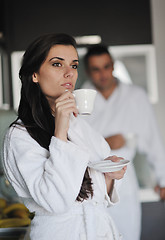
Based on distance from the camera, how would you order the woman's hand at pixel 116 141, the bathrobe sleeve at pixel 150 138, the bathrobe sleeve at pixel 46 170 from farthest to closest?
the bathrobe sleeve at pixel 150 138 → the woman's hand at pixel 116 141 → the bathrobe sleeve at pixel 46 170

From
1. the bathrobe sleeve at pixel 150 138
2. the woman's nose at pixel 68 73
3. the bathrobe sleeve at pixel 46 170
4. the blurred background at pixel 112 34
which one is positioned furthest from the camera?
the blurred background at pixel 112 34

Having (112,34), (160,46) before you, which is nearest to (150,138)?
(160,46)

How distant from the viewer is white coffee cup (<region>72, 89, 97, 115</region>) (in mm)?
1026

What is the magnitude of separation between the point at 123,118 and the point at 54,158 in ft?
4.72

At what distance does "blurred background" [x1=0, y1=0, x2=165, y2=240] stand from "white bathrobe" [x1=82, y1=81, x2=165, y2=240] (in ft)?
0.75

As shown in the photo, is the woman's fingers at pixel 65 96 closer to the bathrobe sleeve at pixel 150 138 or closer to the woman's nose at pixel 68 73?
the woman's nose at pixel 68 73

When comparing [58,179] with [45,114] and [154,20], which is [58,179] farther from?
[154,20]

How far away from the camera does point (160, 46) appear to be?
2625 millimetres

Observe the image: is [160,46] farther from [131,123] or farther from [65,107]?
[65,107]

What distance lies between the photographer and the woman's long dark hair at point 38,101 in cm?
109

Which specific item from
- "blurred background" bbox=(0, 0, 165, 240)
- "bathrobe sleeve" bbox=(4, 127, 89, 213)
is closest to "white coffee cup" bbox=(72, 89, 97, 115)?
"bathrobe sleeve" bbox=(4, 127, 89, 213)

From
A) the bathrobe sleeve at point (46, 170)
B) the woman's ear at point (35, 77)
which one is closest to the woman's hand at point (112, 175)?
the bathrobe sleeve at point (46, 170)

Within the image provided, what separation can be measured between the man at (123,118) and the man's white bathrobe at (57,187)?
1.06 meters

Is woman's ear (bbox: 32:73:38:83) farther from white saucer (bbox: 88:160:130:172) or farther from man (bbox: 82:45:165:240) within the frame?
man (bbox: 82:45:165:240)
